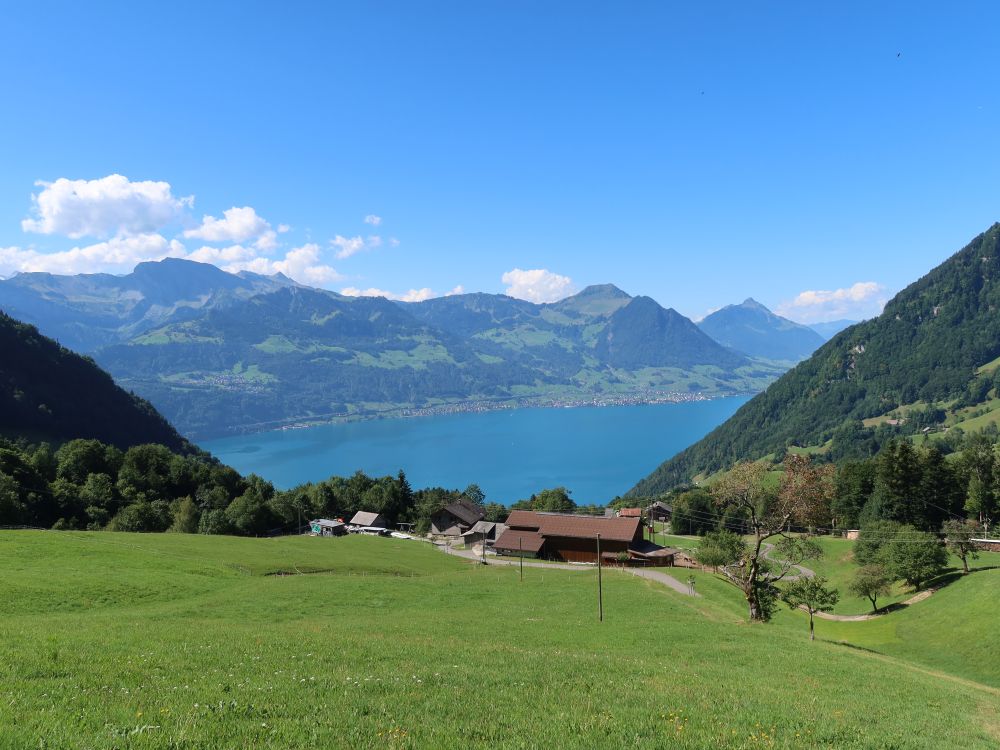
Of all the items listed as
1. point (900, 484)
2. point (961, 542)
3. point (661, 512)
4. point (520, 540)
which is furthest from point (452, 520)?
point (961, 542)

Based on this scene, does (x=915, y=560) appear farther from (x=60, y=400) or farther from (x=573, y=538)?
(x=60, y=400)

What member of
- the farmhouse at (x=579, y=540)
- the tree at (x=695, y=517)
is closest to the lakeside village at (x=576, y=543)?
the farmhouse at (x=579, y=540)

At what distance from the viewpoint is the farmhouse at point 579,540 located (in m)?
79.6

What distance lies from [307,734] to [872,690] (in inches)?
752

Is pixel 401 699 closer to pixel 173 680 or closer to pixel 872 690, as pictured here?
pixel 173 680

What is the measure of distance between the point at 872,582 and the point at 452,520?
70764mm

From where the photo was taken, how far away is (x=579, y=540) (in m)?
81.9

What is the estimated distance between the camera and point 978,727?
659 inches

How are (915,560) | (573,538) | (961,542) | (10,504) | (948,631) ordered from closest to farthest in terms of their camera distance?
(948,631) → (915,560) → (961,542) → (10,504) → (573,538)

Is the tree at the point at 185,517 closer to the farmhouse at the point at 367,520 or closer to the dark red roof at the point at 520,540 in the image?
the farmhouse at the point at 367,520

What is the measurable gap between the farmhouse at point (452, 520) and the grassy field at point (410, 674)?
67059mm

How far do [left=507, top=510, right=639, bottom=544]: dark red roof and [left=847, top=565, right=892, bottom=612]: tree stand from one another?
28026mm

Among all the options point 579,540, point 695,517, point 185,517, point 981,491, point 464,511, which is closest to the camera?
point 981,491

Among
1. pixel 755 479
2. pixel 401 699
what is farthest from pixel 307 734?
pixel 755 479
